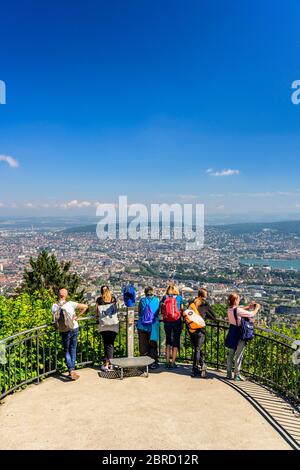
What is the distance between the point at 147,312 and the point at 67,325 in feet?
5.20

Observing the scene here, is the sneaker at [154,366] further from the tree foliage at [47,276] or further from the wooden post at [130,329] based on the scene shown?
the tree foliage at [47,276]

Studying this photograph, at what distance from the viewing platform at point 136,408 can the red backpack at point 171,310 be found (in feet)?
3.54

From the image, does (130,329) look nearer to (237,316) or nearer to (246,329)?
(237,316)

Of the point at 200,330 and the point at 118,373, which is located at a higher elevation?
the point at 200,330

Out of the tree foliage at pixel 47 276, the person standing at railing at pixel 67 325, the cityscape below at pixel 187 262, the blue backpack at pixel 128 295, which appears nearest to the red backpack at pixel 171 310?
the blue backpack at pixel 128 295

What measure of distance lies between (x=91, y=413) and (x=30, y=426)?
2.80 feet

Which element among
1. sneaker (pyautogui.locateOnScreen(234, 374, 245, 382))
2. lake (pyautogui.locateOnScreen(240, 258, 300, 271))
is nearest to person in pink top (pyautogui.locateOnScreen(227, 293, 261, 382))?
sneaker (pyautogui.locateOnScreen(234, 374, 245, 382))

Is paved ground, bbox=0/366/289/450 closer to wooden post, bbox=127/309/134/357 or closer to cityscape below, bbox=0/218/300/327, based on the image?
wooden post, bbox=127/309/134/357

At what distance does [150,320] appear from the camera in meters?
6.86

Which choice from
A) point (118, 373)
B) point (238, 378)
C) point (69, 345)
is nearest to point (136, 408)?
point (118, 373)

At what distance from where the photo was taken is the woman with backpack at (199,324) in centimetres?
650

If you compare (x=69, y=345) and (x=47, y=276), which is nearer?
(x=69, y=345)

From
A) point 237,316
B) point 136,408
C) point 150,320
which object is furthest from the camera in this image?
point 150,320
